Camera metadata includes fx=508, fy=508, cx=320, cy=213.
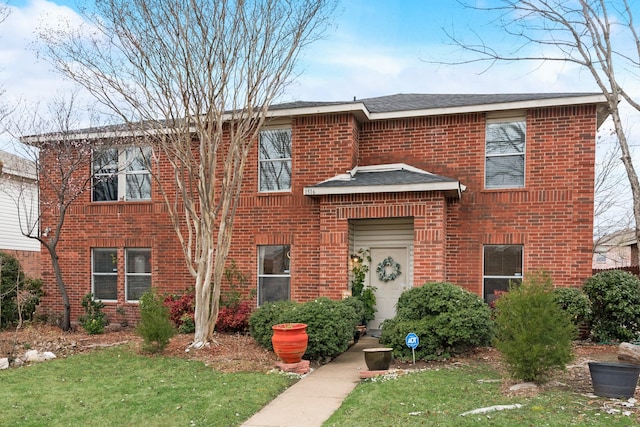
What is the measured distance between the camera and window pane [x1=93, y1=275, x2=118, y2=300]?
532 inches

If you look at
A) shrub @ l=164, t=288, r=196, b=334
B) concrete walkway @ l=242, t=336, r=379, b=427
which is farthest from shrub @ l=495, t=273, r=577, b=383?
shrub @ l=164, t=288, r=196, b=334

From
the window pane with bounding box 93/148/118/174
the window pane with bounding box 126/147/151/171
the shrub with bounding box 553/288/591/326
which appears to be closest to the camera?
the shrub with bounding box 553/288/591/326

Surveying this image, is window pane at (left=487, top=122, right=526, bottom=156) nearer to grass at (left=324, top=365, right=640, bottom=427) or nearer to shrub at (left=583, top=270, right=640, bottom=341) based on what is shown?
shrub at (left=583, top=270, right=640, bottom=341)

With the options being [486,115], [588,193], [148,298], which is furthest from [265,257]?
[588,193]

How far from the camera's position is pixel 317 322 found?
8945 mm

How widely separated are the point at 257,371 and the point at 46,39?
26.2 ft

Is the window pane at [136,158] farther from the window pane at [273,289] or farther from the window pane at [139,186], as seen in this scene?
the window pane at [273,289]

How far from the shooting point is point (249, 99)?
33.0ft

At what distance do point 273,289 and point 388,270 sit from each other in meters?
2.80

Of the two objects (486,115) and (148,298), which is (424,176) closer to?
(486,115)

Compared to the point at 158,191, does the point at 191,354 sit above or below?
below

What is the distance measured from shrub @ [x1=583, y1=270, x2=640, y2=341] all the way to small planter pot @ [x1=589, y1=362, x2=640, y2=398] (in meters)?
4.35

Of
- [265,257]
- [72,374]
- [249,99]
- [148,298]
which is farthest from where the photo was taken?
[265,257]

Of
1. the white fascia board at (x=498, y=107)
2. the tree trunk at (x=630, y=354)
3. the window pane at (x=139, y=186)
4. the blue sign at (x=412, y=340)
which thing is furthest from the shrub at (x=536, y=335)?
the window pane at (x=139, y=186)
